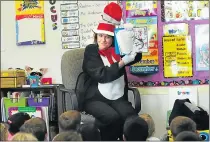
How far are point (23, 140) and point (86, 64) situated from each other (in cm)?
95

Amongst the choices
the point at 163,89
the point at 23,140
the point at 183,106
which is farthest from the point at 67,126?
the point at 163,89

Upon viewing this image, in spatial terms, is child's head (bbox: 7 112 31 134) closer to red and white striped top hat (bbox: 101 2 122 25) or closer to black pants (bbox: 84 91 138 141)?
black pants (bbox: 84 91 138 141)

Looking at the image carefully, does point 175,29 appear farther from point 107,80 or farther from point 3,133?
point 3,133

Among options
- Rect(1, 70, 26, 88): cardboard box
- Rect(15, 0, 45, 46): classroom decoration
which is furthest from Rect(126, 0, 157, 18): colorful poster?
Rect(1, 70, 26, 88): cardboard box

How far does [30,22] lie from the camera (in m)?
2.47

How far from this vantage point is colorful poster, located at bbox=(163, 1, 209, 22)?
219cm

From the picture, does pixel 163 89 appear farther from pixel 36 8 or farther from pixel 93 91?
pixel 36 8

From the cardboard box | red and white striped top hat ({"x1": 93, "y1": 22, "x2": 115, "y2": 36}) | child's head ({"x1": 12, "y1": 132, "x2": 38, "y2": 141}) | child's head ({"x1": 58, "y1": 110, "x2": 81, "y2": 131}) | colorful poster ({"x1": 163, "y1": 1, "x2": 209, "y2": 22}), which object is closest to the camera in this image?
child's head ({"x1": 12, "y1": 132, "x2": 38, "y2": 141})

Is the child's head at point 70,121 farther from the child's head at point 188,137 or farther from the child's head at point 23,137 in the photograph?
the child's head at point 188,137

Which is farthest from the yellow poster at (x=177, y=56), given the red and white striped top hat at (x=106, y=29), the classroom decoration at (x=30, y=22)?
the classroom decoration at (x=30, y=22)

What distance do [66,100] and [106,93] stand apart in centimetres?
35

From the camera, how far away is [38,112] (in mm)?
2238

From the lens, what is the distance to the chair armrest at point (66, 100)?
173cm

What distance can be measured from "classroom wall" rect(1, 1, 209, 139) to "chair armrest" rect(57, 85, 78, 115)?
0.79 ft
